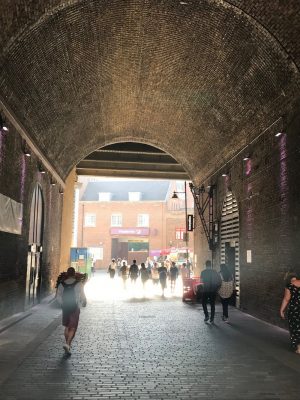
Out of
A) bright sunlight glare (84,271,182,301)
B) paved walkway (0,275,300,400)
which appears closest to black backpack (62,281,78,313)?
paved walkway (0,275,300,400)

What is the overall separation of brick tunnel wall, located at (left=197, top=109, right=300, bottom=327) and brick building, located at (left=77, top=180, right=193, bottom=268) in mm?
40437

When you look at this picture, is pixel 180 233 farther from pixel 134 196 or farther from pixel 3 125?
pixel 3 125

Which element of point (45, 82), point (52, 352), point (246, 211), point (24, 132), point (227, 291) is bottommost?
point (52, 352)

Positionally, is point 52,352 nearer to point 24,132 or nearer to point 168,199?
point 24,132

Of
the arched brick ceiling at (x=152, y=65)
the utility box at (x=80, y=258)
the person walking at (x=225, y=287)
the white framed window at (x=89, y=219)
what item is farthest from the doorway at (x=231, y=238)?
the white framed window at (x=89, y=219)

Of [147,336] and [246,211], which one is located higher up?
[246,211]

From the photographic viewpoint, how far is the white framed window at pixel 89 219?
56.1 m

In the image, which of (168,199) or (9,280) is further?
(168,199)

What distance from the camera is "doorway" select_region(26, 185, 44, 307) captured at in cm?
1438

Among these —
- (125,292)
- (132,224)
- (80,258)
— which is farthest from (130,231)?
(125,292)

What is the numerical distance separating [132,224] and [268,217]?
1751 inches

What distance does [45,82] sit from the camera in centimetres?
1177

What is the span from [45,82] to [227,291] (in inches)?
290

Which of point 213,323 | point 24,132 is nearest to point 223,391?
point 213,323
